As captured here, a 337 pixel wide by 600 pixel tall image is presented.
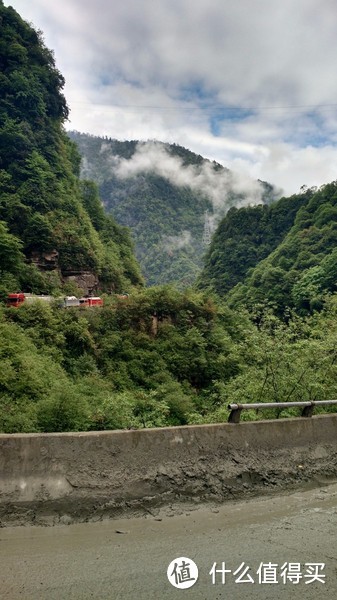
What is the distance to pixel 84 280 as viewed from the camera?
35.4 m

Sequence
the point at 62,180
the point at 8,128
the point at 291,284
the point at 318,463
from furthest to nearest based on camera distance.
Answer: the point at 291,284 → the point at 62,180 → the point at 8,128 → the point at 318,463

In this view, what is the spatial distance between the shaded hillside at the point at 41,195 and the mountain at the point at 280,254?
743 inches

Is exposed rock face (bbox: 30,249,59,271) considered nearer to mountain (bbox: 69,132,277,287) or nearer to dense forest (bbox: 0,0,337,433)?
dense forest (bbox: 0,0,337,433)

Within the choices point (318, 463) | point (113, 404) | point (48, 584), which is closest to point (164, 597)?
point (48, 584)

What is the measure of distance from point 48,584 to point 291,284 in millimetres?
54271

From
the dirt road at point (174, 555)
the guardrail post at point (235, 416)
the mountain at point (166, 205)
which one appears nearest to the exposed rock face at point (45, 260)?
the guardrail post at point (235, 416)

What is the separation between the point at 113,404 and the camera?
8.70m

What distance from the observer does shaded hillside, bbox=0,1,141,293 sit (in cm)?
3256

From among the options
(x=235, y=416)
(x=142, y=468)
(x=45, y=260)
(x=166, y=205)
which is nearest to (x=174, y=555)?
(x=142, y=468)

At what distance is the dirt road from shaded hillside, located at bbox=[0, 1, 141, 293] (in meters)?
22.4

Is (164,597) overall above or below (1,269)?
below

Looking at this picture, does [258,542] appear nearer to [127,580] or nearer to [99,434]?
[127,580]

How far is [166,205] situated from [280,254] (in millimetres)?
97388

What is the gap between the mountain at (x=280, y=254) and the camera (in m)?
49.9
